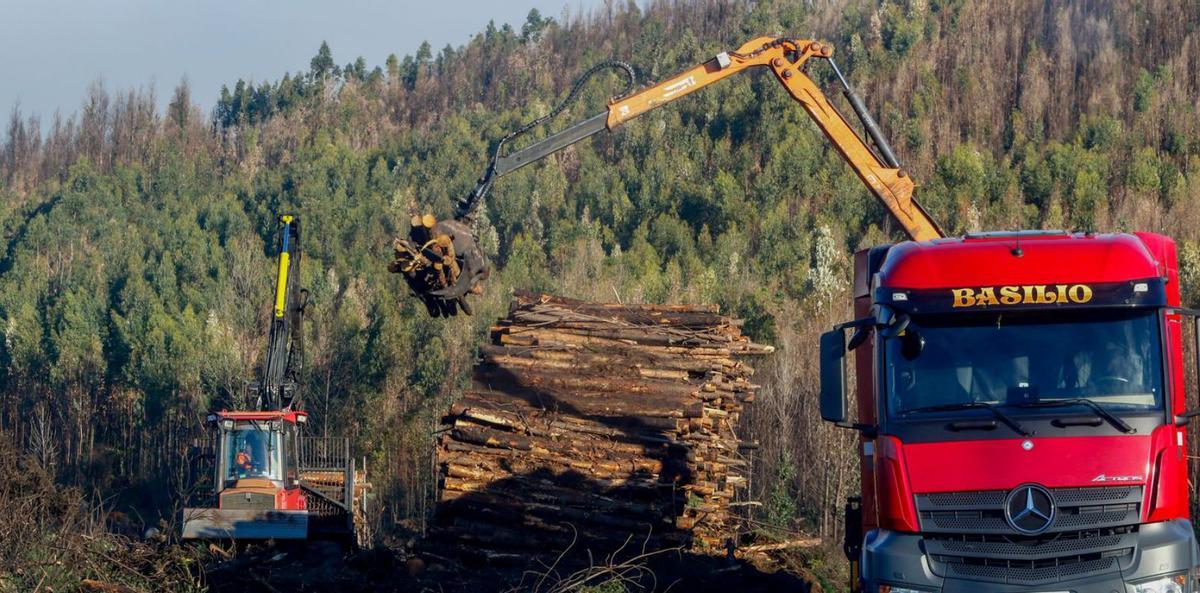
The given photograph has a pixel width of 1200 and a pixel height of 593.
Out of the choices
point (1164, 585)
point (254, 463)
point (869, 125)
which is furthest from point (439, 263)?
point (254, 463)

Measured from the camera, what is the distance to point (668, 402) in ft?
59.5

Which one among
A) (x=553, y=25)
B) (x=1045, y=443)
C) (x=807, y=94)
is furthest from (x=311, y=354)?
(x=553, y=25)

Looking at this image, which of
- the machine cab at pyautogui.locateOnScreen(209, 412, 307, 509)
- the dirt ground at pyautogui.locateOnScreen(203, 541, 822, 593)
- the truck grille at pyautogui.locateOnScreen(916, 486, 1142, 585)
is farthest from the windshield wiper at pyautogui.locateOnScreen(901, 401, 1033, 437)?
the machine cab at pyautogui.locateOnScreen(209, 412, 307, 509)

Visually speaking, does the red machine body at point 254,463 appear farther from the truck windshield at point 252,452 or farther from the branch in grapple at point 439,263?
the branch in grapple at point 439,263

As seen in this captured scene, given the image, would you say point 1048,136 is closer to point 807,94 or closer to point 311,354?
point 311,354

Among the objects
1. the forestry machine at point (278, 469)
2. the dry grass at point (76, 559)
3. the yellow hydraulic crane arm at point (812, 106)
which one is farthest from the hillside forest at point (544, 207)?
the dry grass at point (76, 559)

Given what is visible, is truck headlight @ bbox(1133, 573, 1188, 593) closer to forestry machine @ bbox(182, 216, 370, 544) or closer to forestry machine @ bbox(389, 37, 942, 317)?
forestry machine @ bbox(389, 37, 942, 317)

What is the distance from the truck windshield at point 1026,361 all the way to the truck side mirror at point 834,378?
354mm

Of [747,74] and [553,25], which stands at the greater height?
[553,25]

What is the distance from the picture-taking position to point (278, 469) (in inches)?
968

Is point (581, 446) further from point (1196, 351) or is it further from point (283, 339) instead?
point (283, 339)

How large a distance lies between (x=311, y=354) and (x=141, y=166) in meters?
52.9

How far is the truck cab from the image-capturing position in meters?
9.61

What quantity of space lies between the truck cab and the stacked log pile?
264 inches
